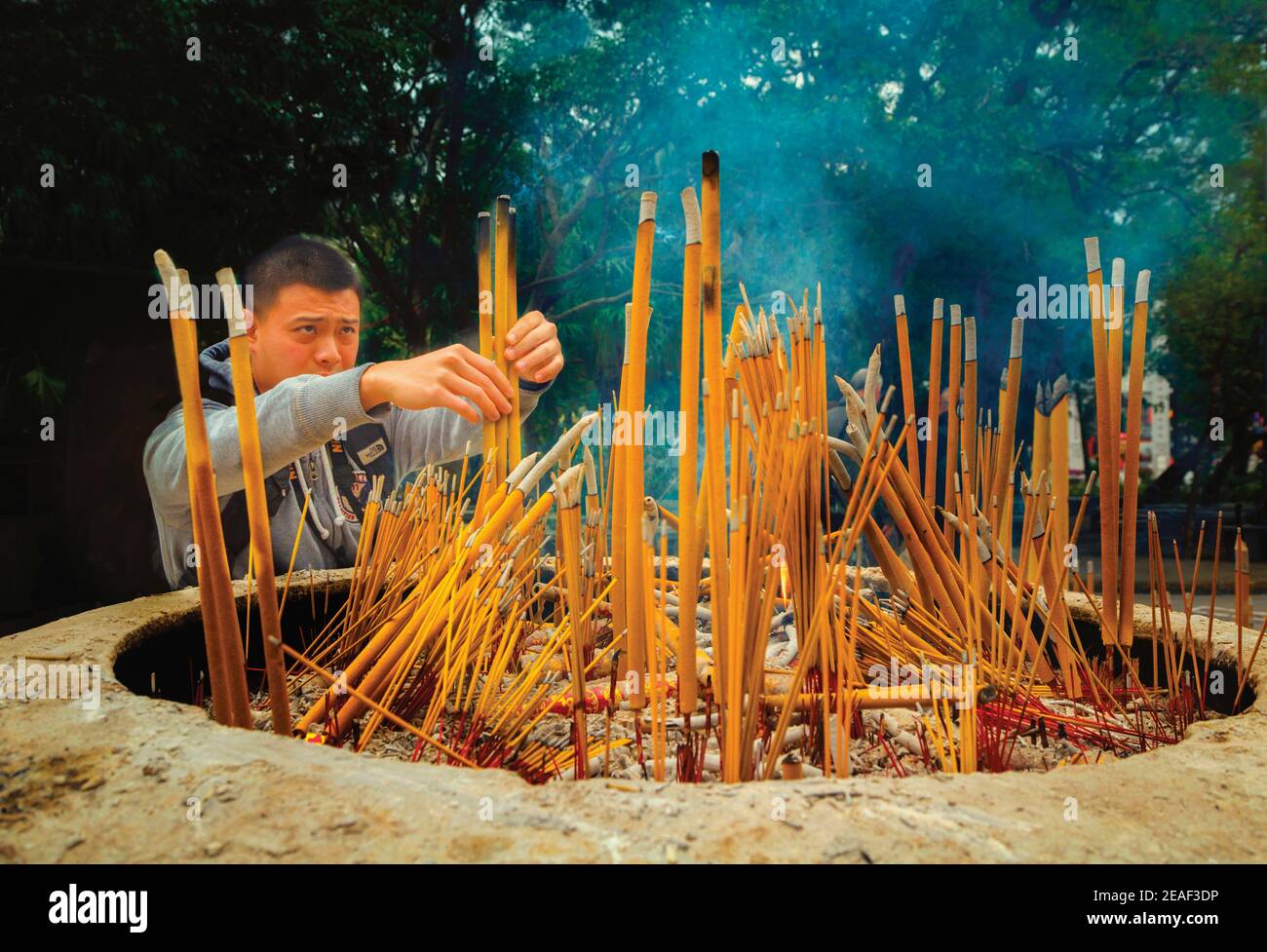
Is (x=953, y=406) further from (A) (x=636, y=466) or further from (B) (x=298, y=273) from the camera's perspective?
(B) (x=298, y=273)

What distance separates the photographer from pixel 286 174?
3512mm

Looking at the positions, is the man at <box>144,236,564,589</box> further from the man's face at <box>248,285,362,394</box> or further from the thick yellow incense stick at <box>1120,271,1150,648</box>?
the thick yellow incense stick at <box>1120,271,1150,648</box>

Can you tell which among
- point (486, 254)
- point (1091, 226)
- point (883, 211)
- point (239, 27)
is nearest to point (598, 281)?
point (883, 211)

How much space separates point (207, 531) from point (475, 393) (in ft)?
1.54

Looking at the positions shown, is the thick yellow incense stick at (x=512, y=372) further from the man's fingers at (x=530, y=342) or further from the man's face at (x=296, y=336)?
the man's face at (x=296, y=336)

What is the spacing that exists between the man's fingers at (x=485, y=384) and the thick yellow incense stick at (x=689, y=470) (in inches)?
17.7

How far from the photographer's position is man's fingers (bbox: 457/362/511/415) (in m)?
1.13

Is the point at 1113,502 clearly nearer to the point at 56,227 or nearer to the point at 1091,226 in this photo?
the point at 56,227

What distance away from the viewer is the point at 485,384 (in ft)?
3.81

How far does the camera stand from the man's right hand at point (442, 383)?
1122mm

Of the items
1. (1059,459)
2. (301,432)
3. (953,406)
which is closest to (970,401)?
(953,406)

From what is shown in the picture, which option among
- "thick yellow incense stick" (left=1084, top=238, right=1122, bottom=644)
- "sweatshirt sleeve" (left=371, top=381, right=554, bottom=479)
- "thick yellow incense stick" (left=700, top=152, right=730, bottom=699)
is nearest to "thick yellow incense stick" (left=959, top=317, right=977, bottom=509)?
"thick yellow incense stick" (left=1084, top=238, right=1122, bottom=644)

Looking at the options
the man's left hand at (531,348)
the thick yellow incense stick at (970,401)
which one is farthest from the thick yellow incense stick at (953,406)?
the man's left hand at (531,348)

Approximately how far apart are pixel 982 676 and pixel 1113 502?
23 centimetres
